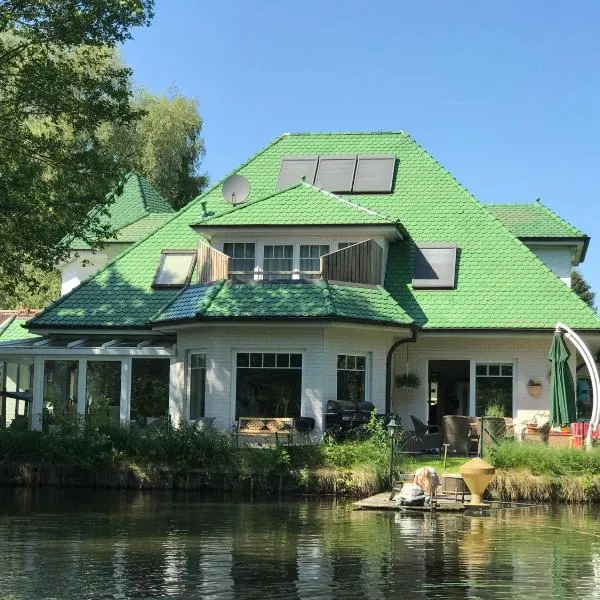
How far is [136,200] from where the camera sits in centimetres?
3769

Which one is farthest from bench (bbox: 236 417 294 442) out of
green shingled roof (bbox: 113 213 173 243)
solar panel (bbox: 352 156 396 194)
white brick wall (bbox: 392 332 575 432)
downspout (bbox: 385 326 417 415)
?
green shingled roof (bbox: 113 213 173 243)

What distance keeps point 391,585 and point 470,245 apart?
58.1ft

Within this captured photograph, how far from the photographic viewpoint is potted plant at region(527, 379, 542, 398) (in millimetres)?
26672

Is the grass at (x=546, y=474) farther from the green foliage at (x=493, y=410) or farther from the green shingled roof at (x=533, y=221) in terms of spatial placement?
the green shingled roof at (x=533, y=221)

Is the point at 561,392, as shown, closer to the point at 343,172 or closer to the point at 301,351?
the point at 301,351

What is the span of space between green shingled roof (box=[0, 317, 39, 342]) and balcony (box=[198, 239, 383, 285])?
20.4 ft

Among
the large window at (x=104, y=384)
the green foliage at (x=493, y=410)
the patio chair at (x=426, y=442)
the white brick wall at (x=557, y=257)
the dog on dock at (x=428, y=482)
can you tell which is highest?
the white brick wall at (x=557, y=257)

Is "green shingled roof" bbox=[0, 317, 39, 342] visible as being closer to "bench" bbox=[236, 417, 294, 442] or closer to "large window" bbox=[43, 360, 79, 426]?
"large window" bbox=[43, 360, 79, 426]

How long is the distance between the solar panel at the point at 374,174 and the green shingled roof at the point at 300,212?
2.56 meters

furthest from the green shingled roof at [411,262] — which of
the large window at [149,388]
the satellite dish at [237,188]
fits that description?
the large window at [149,388]

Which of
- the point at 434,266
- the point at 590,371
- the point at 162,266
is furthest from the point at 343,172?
the point at 590,371

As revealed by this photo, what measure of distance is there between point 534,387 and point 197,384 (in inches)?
330

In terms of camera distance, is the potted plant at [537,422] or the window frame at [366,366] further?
the window frame at [366,366]

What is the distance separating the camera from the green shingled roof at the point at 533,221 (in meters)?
31.4
